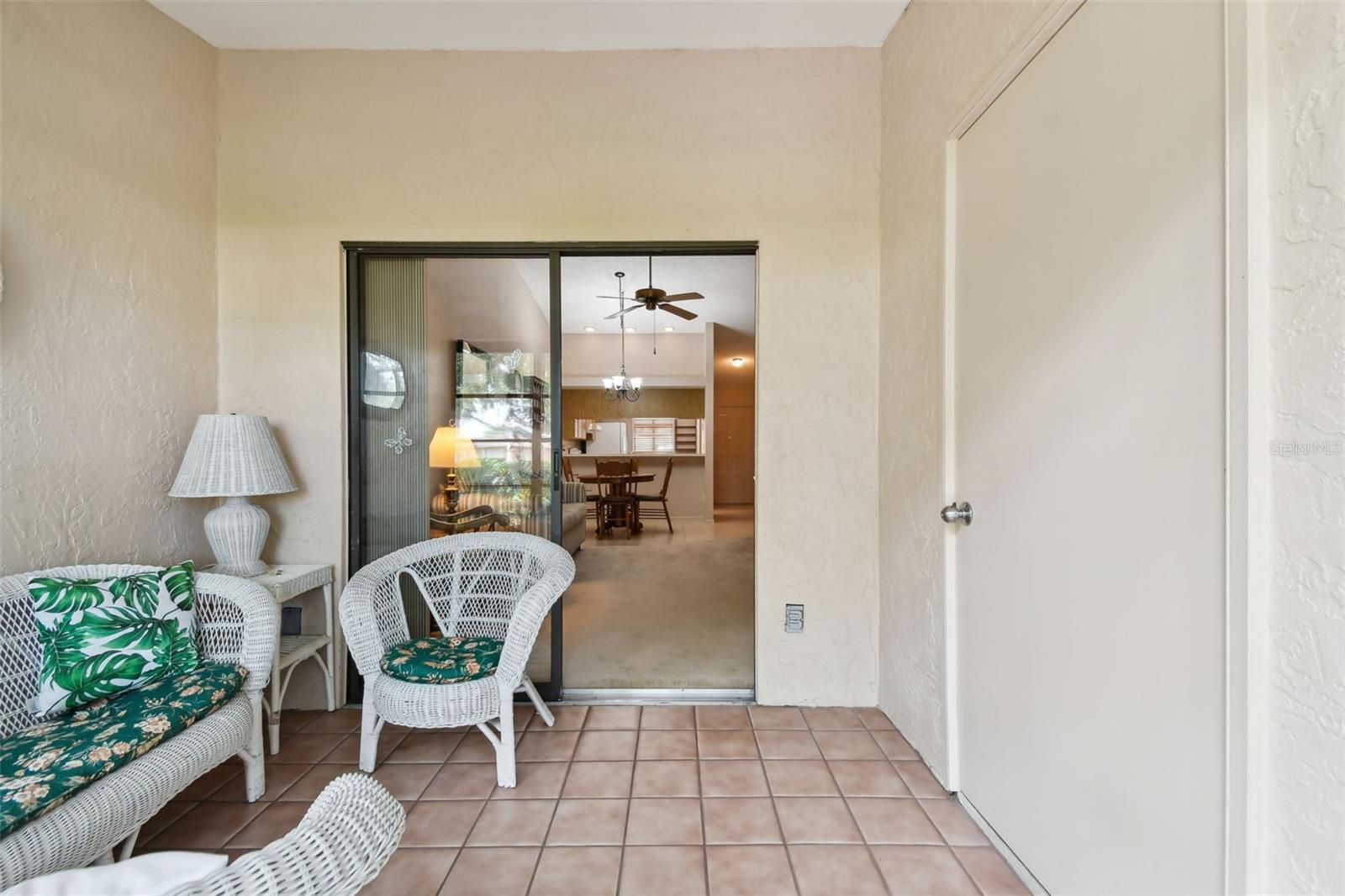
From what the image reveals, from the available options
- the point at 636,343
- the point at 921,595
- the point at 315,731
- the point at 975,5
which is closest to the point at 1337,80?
the point at 975,5

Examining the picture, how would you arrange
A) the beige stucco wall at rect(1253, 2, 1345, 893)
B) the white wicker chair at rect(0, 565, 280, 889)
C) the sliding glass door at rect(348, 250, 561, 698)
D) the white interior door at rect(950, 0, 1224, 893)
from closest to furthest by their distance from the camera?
1. the beige stucco wall at rect(1253, 2, 1345, 893)
2. the white interior door at rect(950, 0, 1224, 893)
3. the white wicker chair at rect(0, 565, 280, 889)
4. the sliding glass door at rect(348, 250, 561, 698)

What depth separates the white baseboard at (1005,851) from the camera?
132 cm

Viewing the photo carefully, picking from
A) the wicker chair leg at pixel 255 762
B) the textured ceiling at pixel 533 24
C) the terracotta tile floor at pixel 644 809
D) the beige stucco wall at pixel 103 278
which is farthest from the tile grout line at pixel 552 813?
the textured ceiling at pixel 533 24

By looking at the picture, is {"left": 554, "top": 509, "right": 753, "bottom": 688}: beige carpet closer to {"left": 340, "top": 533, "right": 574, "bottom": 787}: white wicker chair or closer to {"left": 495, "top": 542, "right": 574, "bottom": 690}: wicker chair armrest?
{"left": 340, "top": 533, "right": 574, "bottom": 787}: white wicker chair

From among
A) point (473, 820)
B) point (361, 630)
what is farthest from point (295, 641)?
point (473, 820)

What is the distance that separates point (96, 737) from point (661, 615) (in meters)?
2.65

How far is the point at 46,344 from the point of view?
1.65 m

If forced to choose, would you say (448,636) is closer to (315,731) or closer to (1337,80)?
(315,731)

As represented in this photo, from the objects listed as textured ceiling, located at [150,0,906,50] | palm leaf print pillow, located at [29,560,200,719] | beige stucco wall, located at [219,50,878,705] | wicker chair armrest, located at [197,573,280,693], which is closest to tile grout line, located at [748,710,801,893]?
beige stucco wall, located at [219,50,878,705]

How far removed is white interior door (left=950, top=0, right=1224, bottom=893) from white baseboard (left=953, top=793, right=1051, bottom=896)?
0.03m

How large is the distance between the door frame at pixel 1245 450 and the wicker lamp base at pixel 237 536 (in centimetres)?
277

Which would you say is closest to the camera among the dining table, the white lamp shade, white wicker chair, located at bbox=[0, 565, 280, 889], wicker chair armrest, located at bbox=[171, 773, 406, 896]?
wicker chair armrest, located at bbox=[171, 773, 406, 896]

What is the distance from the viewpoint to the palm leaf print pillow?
1.40m

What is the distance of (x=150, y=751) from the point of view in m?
1.27
